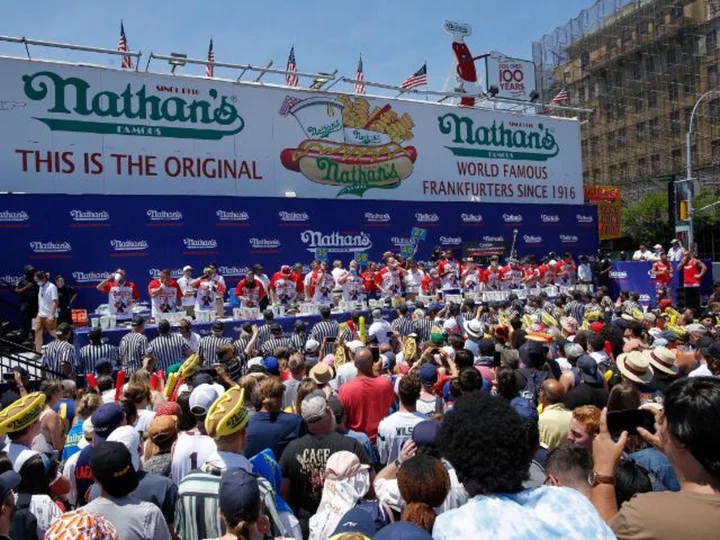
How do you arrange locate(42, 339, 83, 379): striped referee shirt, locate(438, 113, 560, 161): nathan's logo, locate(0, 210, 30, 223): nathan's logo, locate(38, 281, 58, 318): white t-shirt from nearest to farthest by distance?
locate(42, 339, 83, 379): striped referee shirt
locate(38, 281, 58, 318): white t-shirt
locate(0, 210, 30, 223): nathan's logo
locate(438, 113, 560, 161): nathan's logo

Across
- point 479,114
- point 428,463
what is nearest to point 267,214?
point 479,114

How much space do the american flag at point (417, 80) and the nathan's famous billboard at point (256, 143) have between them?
2.38 feet

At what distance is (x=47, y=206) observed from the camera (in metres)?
15.9

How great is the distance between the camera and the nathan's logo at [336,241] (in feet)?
66.1

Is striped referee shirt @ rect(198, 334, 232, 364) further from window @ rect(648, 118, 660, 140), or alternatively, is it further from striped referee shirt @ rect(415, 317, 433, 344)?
window @ rect(648, 118, 660, 140)

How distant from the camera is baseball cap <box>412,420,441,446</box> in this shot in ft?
11.7

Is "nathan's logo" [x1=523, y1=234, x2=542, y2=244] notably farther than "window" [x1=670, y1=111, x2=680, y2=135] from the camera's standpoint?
No

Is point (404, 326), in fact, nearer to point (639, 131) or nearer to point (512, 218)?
point (512, 218)

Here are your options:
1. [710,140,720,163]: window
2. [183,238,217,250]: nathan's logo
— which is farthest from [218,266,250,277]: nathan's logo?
[710,140,720,163]: window

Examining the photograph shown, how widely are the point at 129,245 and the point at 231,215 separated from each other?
3.07m

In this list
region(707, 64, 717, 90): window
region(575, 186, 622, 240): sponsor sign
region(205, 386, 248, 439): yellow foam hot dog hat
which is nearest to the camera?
region(205, 386, 248, 439): yellow foam hot dog hat

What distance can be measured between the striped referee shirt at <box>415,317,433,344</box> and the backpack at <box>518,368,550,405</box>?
6.82m

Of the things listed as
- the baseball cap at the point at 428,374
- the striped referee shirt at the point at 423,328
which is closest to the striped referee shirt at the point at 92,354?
the striped referee shirt at the point at 423,328

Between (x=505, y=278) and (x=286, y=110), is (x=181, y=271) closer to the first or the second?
(x=286, y=110)
